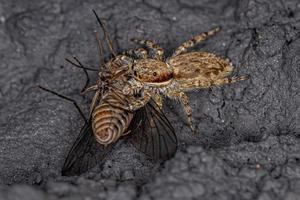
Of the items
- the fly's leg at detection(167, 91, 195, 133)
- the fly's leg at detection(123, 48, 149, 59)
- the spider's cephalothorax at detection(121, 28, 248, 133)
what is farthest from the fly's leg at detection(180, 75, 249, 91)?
the fly's leg at detection(123, 48, 149, 59)

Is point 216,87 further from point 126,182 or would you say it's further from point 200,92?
point 126,182

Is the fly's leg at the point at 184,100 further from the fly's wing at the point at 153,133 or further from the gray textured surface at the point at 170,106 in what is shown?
the fly's wing at the point at 153,133

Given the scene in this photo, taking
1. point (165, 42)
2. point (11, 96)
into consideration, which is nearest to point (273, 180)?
point (165, 42)

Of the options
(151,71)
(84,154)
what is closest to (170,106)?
(151,71)

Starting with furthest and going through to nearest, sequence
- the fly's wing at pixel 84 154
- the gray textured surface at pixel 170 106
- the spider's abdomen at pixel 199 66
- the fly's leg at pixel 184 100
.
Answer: the spider's abdomen at pixel 199 66, the fly's leg at pixel 184 100, the fly's wing at pixel 84 154, the gray textured surface at pixel 170 106

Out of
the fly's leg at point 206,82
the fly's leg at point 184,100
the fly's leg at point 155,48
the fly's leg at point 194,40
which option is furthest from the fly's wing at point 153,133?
the fly's leg at point 194,40

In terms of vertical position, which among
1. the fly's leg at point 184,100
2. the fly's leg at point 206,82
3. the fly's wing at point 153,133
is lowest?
the fly's wing at point 153,133
